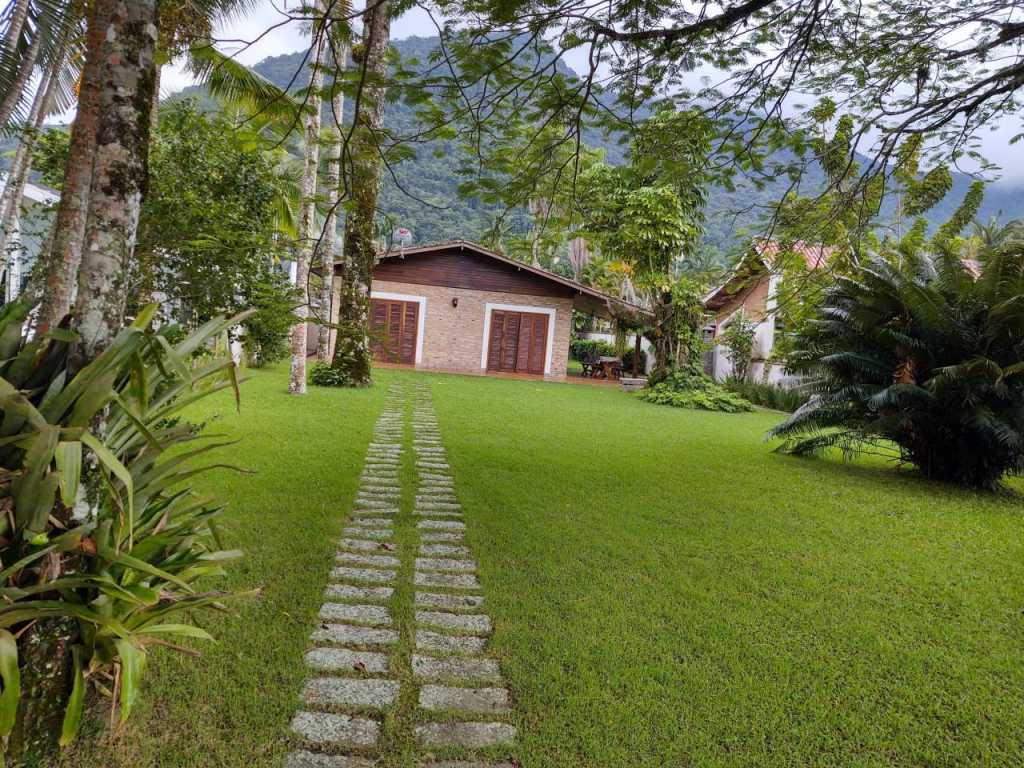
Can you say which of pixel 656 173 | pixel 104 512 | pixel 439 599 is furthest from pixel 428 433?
pixel 104 512

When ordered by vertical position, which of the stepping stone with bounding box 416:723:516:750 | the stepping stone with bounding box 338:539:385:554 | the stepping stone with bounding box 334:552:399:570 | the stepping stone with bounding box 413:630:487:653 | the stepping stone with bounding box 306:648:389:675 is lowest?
the stepping stone with bounding box 416:723:516:750

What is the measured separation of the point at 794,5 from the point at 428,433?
5988mm

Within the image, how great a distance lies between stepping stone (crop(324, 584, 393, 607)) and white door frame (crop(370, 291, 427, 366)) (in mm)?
18234

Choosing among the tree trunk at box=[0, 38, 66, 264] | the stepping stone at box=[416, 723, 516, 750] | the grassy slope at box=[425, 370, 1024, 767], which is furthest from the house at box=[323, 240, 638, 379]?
the stepping stone at box=[416, 723, 516, 750]

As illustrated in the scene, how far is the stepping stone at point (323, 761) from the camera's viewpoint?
198 cm

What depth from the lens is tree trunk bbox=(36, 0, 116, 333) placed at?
2316 mm

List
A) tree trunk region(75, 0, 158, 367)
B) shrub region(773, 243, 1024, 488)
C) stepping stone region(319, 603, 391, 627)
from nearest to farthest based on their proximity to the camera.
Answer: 1. tree trunk region(75, 0, 158, 367)
2. stepping stone region(319, 603, 391, 627)
3. shrub region(773, 243, 1024, 488)

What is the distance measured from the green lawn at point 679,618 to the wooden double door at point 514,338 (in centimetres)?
1477

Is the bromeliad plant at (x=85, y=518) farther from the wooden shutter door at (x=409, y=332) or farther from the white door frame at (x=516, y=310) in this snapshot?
the white door frame at (x=516, y=310)

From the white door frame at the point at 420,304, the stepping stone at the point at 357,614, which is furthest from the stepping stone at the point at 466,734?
the white door frame at the point at 420,304

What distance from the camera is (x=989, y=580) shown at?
4.21 m

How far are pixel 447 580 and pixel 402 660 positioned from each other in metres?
0.93

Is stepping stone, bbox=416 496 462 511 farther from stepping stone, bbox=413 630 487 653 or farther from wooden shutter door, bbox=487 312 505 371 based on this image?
wooden shutter door, bbox=487 312 505 371

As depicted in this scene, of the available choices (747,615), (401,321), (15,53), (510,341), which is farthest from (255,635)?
(510,341)
